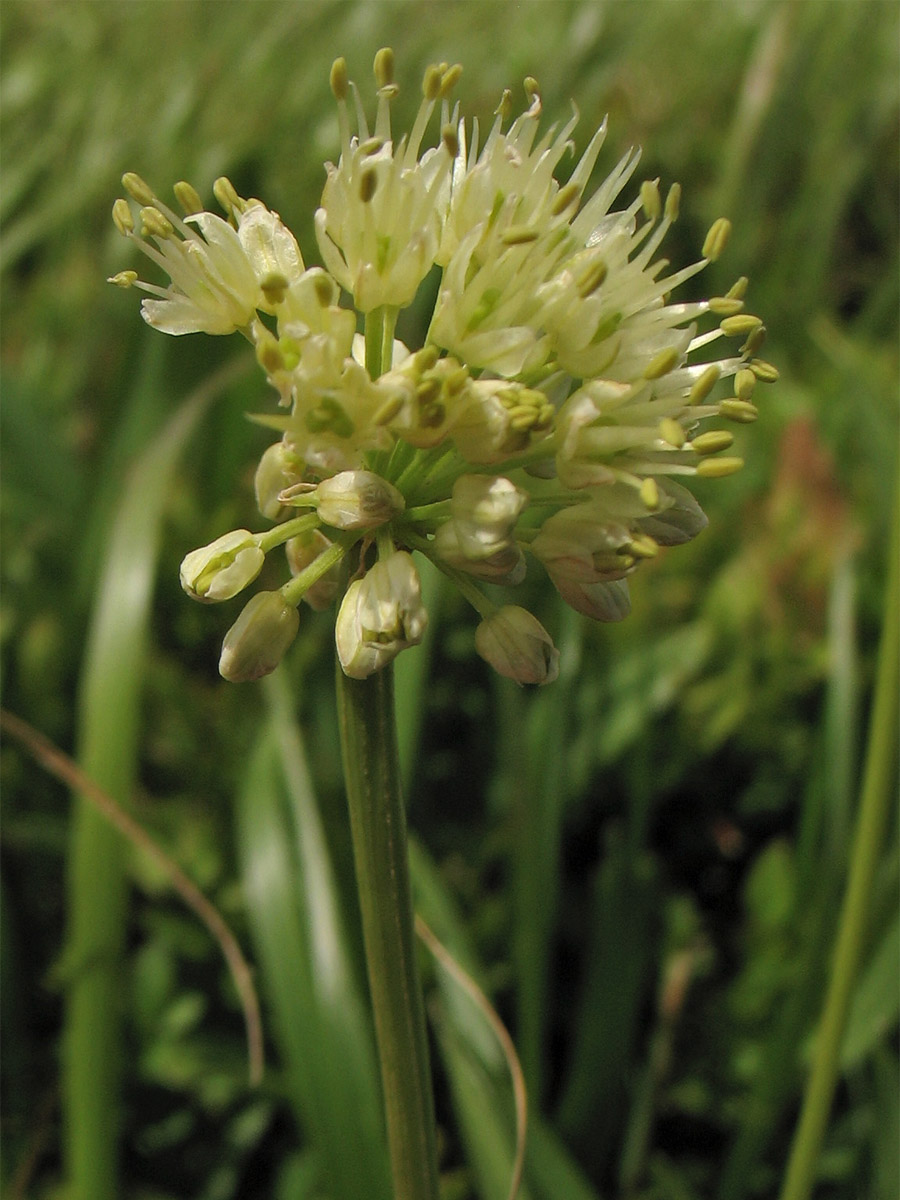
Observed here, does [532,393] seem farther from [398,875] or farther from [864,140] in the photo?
[864,140]

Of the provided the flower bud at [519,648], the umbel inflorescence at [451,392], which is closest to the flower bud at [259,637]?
the umbel inflorescence at [451,392]

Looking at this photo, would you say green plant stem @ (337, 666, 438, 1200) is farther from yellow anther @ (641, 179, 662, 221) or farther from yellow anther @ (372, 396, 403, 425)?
yellow anther @ (641, 179, 662, 221)

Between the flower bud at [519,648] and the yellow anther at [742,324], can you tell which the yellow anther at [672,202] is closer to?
the yellow anther at [742,324]

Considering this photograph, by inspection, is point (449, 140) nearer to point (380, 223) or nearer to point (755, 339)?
point (380, 223)

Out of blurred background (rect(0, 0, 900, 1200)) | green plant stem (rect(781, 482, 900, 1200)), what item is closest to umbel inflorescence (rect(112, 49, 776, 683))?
green plant stem (rect(781, 482, 900, 1200))

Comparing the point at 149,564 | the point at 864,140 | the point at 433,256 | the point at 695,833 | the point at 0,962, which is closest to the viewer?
the point at 433,256

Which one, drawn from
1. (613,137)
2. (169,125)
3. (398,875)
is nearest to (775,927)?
(398,875)
